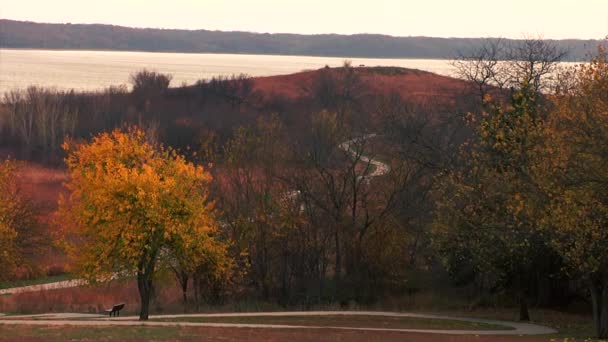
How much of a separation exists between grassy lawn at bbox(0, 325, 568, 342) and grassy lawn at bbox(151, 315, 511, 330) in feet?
8.64

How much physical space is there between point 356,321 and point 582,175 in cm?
1015

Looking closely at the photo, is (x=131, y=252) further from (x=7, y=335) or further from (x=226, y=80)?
(x=226, y=80)

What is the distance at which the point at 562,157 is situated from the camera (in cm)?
2719

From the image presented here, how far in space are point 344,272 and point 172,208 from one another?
1447 centimetres

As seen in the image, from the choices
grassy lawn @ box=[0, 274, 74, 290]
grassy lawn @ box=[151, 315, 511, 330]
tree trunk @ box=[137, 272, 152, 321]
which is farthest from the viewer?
grassy lawn @ box=[0, 274, 74, 290]

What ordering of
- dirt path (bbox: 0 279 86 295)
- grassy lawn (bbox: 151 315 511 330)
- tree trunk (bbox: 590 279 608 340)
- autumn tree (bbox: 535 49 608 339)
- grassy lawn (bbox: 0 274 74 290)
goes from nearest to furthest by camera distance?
autumn tree (bbox: 535 49 608 339) → tree trunk (bbox: 590 279 608 340) → grassy lawn (bbox: 151 315 511 330) → dirt path (bbox: 0 279 86 295) → grassy lawn (bbox: 0 274 74 290)

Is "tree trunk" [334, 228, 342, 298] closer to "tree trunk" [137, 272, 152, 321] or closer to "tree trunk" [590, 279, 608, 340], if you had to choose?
"tree trunk" [137, 272, 152, 321]

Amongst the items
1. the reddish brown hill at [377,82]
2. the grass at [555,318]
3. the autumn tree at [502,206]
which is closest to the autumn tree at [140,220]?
the autumn tree at [502,206]

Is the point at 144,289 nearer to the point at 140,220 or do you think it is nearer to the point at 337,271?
the point at 140,220

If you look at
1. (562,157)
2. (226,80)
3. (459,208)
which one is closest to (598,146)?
(562,157)

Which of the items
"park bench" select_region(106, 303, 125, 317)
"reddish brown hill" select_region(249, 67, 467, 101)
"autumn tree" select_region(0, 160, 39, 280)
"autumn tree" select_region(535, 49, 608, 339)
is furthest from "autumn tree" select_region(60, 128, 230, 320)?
"reddish brown hill" select_region(249, 67, 467, 101)

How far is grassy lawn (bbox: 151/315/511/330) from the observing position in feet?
103

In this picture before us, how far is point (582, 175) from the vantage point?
26422mm

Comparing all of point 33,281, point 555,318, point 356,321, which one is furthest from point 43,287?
point 555,318
